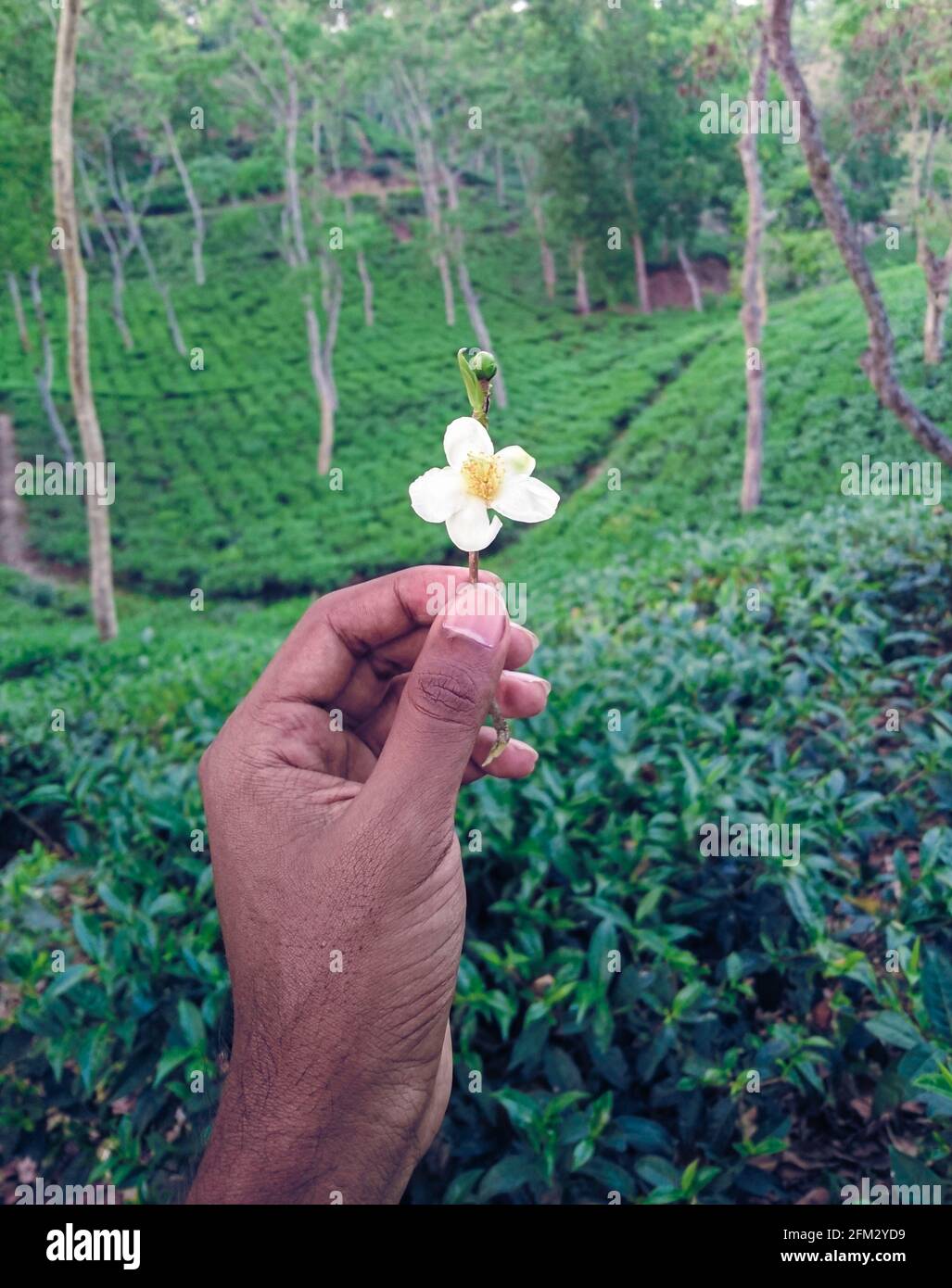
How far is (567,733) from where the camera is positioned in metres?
2.30

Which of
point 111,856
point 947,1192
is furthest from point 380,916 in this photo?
point 111,856

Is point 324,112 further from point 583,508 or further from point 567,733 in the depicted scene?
point 567,733

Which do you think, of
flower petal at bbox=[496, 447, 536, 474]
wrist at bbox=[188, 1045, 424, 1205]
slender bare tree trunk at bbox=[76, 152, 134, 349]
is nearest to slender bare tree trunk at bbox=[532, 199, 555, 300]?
slender bare tree trunk at bbox=[76, 152, 134, 349]

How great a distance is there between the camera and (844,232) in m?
3.20

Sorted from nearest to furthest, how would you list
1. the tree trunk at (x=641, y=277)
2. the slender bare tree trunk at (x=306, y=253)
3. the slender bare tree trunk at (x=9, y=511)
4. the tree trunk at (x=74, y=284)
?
the tree trunk at (x=74, y=284) → the slender bare tree trunk at (x=9, y=511) → the slender bare tree trunk at (x=306, y=253) → the tree trunk at (x=641, y=277)

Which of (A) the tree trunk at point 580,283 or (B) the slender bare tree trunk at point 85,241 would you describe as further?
(A) the tree trunk at point 580,283

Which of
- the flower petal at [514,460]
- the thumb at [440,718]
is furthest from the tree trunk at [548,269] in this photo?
the thumb at [440,718]

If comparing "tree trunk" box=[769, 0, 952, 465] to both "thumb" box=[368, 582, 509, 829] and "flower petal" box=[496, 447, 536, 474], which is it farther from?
"thumb" box=[368, 582, 509, 829]

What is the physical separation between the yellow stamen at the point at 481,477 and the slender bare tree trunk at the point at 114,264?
16.0 metres

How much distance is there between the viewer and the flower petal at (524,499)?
104cm

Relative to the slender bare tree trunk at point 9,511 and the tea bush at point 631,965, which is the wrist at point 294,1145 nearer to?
the tea bush at point 631,965

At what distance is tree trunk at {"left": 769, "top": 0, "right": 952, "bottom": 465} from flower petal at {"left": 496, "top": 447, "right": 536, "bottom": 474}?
8.64 feet

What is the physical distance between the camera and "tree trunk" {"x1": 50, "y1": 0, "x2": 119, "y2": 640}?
24.2 ft

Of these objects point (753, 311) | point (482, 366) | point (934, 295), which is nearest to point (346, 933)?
point (482, 366)
